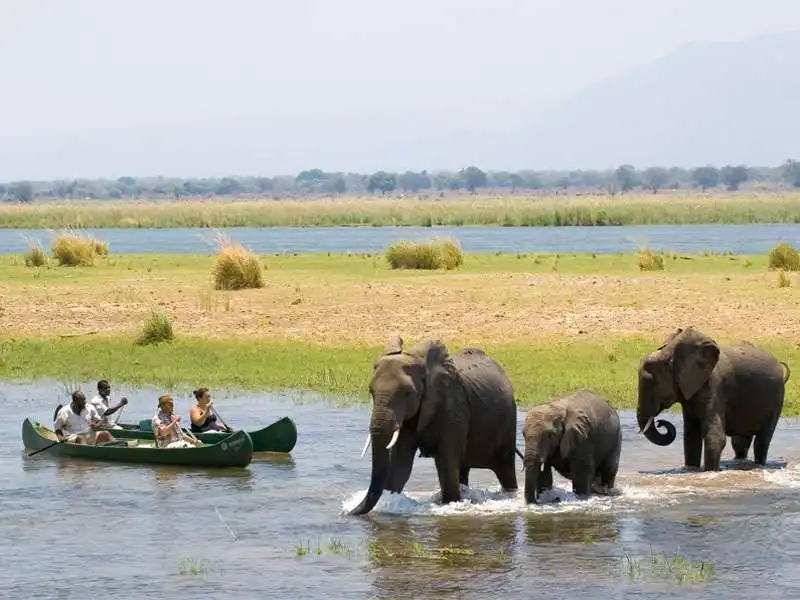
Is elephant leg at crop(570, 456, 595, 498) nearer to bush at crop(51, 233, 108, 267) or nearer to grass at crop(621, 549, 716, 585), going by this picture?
grass at crop(621, 549, 716, 585)

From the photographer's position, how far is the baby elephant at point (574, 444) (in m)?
16.3

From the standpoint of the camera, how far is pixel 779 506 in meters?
17.4

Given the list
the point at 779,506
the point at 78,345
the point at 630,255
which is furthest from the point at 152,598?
the point at 630,255

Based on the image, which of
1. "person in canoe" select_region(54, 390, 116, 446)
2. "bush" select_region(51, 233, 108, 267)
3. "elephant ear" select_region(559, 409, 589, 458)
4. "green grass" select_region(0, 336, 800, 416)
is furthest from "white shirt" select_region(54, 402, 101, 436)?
"bush" select_region(51, 233, 108, 267)

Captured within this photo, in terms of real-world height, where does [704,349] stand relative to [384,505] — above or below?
above

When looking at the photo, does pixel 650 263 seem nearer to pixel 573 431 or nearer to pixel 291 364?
pixel 291 364

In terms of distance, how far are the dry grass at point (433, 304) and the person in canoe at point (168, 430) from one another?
10.1m

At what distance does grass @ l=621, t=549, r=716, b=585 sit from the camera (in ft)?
47.8

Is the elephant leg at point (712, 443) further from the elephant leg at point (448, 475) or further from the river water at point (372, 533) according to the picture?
the elephant leg at point (448, 475)

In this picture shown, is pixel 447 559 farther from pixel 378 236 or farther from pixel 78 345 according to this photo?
pixel 378 236

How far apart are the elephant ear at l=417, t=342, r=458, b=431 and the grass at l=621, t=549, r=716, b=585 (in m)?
2.40

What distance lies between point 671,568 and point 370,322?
17962 millimetres

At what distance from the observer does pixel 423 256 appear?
43875mm

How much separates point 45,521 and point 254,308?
17.7m
